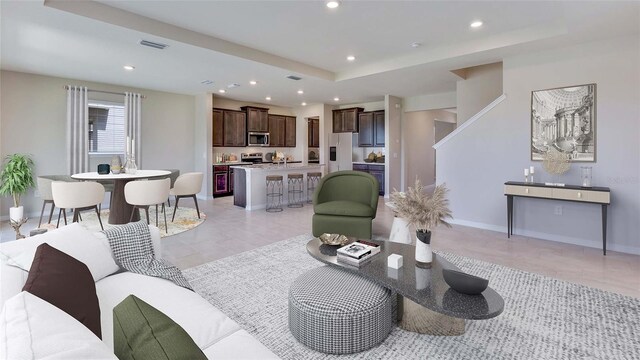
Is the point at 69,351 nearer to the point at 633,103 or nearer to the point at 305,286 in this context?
the point at 305,286

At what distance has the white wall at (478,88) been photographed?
5886 mm

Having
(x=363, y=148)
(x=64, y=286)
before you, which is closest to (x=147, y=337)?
(x=64, y=286)

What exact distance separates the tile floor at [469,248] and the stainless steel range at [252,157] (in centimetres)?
384

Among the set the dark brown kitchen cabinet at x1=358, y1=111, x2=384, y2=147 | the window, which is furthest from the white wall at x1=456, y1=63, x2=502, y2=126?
the window

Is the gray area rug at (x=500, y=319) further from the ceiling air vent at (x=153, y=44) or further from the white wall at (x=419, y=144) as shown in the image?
the white wall at (x=419, y=144)

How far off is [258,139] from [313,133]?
74.7 inches

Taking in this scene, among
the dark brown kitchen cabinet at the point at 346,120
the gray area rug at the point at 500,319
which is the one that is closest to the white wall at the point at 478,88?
the dark brown kitchen cabinet at the point at 346,120

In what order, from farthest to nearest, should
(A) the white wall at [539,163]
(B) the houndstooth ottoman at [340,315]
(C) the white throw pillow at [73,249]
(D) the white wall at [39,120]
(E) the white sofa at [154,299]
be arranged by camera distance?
(D) the white wall at [39,120], (A) the white wall at [539,163], (B) the houndstooth ottoman at [340,315], (C) the white throw pillow at [73,249], (E) the white sofa at [154,299]

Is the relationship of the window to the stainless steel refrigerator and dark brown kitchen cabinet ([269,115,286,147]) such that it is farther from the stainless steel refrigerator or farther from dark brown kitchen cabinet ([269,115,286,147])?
the stainless steel refrigerator

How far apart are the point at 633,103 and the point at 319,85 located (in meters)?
4.98

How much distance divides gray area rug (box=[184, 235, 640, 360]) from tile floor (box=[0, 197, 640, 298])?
343 mm

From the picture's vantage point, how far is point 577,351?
2006 mm

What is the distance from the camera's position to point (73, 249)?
70.0 inches

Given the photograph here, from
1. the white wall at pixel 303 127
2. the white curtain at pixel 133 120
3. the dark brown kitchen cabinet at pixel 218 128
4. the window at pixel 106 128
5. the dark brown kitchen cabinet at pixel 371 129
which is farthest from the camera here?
the white wall at pixel 303 127
